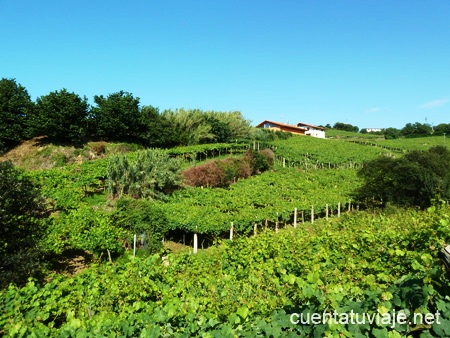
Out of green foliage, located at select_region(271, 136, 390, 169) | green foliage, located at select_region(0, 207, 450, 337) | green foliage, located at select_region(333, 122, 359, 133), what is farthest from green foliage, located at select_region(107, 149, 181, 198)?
green foliage, located at select_region(333, 122, 359, 133)

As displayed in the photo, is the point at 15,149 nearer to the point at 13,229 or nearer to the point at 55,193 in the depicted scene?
the point at 55,193

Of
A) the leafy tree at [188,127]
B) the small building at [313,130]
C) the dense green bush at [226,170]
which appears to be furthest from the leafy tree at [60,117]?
the small building at [313,130]

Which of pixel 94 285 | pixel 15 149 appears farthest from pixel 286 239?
pixel 15 149

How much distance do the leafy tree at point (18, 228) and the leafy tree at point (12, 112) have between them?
26.8m

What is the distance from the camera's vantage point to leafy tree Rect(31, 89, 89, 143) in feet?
104

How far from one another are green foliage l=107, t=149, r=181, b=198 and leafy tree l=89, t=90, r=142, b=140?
52.1 feet

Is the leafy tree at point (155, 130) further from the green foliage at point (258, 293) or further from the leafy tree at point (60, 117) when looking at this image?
the green foliage at point (258, 293)

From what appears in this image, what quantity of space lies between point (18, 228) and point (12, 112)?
29.8 meters

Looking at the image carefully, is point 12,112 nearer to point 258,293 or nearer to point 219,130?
point 219,130

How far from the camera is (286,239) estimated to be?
888 centimetres

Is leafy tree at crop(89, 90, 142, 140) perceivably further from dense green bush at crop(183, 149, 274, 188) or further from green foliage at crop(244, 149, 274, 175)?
green foliage at crop(244, 149, 274, 175)

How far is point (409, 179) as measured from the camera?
20656 mm

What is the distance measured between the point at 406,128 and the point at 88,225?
112m

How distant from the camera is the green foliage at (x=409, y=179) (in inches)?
762
